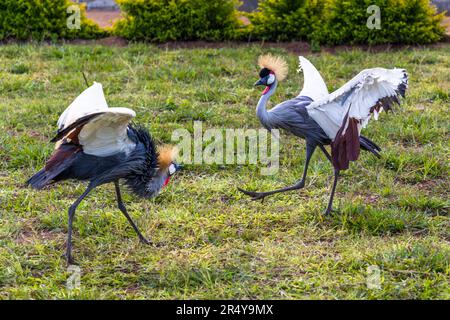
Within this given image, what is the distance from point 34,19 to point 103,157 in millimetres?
6239

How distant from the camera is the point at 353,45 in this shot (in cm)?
979

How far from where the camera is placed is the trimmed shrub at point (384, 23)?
955 centimetres

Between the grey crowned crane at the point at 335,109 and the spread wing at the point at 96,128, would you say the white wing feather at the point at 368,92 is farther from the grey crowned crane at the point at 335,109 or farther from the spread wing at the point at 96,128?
the spread wing at the point at 96,128

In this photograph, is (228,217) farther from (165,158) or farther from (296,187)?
(165,158)

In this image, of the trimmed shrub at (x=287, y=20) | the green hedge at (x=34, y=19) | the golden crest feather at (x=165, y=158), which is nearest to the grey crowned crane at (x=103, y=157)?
the golden crest feather at (x=165, y=158)

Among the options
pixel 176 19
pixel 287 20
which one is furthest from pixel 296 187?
pixel 176 19

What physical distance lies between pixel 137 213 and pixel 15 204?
978 mm

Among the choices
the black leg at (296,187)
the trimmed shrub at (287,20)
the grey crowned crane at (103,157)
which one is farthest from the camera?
the trimmed shrub at (287,20)

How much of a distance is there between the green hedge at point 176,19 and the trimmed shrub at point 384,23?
1453 millimetres

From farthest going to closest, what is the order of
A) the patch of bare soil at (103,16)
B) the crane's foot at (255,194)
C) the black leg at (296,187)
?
the patch of bare soil at (103,16), the crane's foot at (255,194), the black leg at (296,187)

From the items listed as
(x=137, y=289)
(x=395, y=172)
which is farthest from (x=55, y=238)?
(x=395, y=172)

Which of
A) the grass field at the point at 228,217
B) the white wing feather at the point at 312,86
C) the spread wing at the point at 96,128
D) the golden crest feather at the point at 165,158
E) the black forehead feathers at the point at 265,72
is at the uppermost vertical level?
the black forehead feathers at the point at 265,72

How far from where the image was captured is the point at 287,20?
32.2 feet
